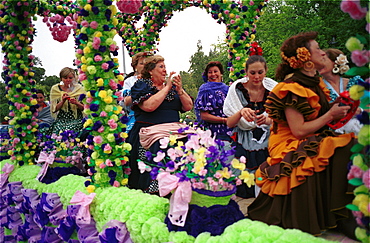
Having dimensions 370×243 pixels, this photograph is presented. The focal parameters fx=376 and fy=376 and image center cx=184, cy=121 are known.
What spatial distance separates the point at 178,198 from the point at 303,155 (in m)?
0.88

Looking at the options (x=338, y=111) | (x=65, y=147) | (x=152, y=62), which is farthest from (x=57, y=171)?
(x=338, y=111)

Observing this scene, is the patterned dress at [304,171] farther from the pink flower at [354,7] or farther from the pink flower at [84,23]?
the pink flower at [84,23]

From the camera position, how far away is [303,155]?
2461 millimetres

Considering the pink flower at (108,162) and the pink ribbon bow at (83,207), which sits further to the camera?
the pink flower at (108,162)

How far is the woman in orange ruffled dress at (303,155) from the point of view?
7.75 ft

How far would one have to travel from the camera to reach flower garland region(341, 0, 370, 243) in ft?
5.16

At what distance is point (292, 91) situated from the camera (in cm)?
256

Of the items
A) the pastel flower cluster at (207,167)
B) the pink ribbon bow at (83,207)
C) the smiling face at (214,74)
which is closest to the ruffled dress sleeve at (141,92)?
the pink ribbon bow at (83,207)

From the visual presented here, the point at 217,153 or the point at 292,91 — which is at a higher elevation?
the point at 292,91

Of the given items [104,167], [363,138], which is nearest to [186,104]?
[104,167]

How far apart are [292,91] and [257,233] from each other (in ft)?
3.24

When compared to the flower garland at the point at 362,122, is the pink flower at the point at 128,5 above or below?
above

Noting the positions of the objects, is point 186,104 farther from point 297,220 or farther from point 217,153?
point 297,220

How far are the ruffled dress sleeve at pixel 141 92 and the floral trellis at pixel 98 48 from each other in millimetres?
217
